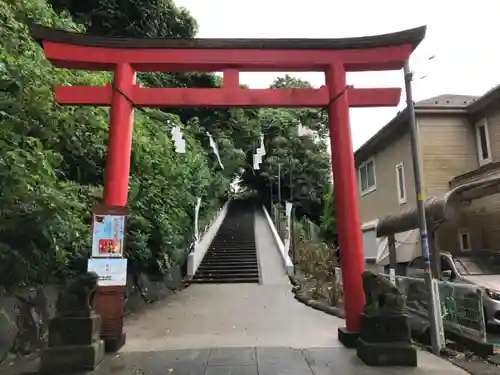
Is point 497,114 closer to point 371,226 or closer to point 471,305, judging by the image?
point 371,226

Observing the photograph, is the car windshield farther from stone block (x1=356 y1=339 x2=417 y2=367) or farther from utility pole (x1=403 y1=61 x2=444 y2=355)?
stone block (x1=356 y1=339 x2=417 y2=367)

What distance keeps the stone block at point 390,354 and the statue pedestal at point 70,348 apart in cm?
366

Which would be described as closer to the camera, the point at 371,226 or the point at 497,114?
the point at 497,114

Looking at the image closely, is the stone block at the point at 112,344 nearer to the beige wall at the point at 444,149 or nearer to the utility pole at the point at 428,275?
the utility pole at the point at 428,275

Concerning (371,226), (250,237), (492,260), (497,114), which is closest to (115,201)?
(492,260)

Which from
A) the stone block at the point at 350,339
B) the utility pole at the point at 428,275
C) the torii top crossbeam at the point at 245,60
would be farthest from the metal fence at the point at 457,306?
the torii top crossbeam at the point at 245,60

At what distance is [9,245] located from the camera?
5.65 m

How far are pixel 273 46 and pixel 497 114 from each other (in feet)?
28.9

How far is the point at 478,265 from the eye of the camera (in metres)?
9.32

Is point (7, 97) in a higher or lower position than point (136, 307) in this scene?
higher

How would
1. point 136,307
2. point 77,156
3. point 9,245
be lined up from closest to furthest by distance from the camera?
point 9,245, point 77,156, point 136,307

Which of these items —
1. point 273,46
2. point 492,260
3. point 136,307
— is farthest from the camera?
point 136,307

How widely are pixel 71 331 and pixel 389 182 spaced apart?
13332 millimetres

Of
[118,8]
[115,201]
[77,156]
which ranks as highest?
[118,8]
